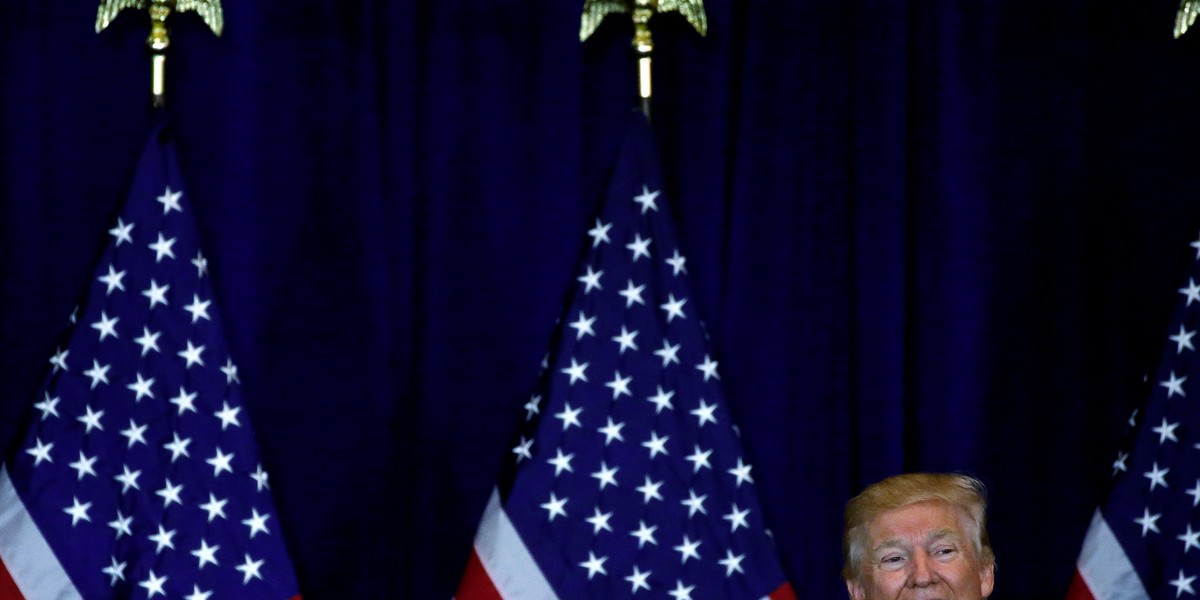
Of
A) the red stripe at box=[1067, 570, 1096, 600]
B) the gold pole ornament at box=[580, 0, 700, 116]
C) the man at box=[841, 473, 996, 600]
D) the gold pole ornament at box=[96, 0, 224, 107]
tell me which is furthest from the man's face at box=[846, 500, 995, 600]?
the gold pole ornament at box=[96, 0, 224, 107]

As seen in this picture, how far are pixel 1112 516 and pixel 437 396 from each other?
5.55 ft

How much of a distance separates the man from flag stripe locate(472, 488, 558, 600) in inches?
33.1

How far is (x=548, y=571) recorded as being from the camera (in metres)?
4.14

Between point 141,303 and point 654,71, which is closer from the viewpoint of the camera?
point 141,303

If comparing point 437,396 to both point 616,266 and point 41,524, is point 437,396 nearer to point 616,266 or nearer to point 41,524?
point 616,266

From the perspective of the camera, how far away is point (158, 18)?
4.32 meters

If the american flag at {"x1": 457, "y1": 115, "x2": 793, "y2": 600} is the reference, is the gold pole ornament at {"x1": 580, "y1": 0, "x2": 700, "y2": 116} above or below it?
above

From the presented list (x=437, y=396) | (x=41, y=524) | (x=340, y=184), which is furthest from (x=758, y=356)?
(x=41, y=524)

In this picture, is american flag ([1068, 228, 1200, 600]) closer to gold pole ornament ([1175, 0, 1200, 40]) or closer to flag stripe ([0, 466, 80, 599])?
gold pole ornament ([1175, 0, 1200, 40])

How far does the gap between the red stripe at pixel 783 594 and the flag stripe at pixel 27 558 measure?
1.58 m

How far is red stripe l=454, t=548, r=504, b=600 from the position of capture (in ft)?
13.5

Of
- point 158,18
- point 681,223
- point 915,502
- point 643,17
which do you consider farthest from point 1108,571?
point 158,18

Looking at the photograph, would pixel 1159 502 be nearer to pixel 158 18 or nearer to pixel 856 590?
pixel 856 590

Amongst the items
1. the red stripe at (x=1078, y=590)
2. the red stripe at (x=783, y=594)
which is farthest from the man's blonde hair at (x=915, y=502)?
the red stripe at (x=1078, y=590)
